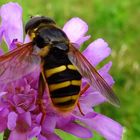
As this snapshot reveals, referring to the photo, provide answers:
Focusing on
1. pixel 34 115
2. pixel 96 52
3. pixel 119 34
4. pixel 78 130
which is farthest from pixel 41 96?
pixel 119 34

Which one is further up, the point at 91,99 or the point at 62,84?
the point at 62,84

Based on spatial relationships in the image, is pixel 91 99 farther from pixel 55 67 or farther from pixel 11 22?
pixel 11 22

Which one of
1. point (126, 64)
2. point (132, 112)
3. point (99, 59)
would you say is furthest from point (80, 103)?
point (126, 64)

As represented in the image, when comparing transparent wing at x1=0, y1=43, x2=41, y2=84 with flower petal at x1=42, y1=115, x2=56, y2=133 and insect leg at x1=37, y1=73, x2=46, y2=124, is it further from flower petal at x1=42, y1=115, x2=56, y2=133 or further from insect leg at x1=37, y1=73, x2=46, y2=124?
flower petal at x1=42, y1=115, x2=56, y2=133

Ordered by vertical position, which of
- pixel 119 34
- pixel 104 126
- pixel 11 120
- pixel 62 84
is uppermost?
pixel 62 84

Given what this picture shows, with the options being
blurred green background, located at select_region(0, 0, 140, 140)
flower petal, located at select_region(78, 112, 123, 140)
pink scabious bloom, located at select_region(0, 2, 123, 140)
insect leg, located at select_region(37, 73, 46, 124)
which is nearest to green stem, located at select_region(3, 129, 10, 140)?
pink scabious bloom, located at select_region(0, 2, 123, 140)

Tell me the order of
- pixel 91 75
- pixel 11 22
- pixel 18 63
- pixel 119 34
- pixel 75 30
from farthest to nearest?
pixel 119 34 → pixel 75 30 → pixel 11 22 → pixel 91 75 → pixel 18 63

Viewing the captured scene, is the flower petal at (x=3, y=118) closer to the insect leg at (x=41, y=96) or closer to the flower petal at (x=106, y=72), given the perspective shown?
the insect leg at (x=41, y=96)
